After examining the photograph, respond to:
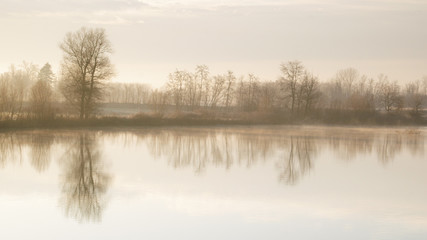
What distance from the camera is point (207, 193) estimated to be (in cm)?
1096

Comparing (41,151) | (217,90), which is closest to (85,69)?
(41,151)

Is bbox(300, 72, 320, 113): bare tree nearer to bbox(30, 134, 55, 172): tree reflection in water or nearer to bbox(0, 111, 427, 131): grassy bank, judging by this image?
bbox(0, 111, 427, 131): grassy bank

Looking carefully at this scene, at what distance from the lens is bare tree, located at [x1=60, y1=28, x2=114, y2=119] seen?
109 feet

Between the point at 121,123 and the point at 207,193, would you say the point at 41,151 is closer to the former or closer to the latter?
the point at 207,193

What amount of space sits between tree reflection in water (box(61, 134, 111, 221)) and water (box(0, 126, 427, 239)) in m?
0.02

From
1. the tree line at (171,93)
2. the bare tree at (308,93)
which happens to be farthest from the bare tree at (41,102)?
the bare tree at (308,93)

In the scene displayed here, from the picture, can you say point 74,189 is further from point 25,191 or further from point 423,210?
point 423,210

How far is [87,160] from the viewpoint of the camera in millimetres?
15797

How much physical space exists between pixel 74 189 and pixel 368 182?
700 centimetres

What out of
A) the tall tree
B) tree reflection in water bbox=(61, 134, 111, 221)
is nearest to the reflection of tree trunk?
tree reflection in water bbox=(61, 134, 111, 221)

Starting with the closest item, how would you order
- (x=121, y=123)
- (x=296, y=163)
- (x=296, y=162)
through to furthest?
(x=296, y=163) < (x=296, y=162) < (x=121, y=123)

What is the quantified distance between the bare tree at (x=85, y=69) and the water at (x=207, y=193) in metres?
13.4

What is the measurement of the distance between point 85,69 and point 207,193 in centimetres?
2405

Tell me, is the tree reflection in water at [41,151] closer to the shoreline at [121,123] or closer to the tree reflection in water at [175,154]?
the tree reflection in water at [175,154]
